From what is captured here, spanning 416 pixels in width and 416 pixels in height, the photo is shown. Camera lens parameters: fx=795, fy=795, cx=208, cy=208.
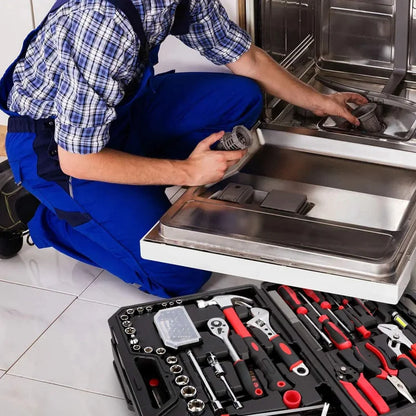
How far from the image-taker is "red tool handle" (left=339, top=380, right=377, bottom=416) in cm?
162

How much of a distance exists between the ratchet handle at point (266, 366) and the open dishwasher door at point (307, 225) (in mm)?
160

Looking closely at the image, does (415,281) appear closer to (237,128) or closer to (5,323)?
(237,128)

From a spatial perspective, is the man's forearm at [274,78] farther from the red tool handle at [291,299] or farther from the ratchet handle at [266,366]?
the ratchet handle at [266,366]

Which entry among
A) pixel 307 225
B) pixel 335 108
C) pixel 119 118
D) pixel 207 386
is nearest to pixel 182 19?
pixel 119 118

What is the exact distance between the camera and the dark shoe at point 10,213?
2.41m

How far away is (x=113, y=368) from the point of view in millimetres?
1997

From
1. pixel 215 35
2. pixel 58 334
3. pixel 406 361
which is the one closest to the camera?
pixel 406 361

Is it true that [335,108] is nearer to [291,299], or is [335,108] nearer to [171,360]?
[291,299]

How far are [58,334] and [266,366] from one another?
2.15 ft

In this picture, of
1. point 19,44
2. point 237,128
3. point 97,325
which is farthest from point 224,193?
point 19,44

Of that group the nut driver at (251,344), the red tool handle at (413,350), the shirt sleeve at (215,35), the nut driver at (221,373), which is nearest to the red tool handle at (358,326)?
the red tool handle at (413,350)

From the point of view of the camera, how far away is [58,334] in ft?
7.06

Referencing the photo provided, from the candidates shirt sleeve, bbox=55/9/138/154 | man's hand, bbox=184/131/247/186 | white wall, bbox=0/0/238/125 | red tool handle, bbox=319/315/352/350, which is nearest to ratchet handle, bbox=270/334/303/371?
red tool handle, bbox=319/315/352/350

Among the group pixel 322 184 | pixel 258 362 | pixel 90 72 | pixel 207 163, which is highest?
pixel 90 72
